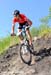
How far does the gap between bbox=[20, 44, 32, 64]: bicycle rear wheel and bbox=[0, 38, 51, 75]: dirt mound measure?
20cm

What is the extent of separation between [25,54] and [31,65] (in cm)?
48

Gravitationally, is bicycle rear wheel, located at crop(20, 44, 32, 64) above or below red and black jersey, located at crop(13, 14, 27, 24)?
below

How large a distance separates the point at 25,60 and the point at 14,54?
209 cm

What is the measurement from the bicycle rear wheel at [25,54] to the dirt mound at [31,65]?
0.20m

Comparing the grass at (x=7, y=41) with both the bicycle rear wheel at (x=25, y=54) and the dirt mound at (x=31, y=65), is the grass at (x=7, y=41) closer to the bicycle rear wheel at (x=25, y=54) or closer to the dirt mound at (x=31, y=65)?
the dirt mound at (x=31, y=65)

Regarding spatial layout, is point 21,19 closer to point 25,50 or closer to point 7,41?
point 25,50

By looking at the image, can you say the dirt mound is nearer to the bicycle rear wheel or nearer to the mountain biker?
the bicycle rear wheel

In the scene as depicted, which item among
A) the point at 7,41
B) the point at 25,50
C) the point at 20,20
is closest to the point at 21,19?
the point at 20,20

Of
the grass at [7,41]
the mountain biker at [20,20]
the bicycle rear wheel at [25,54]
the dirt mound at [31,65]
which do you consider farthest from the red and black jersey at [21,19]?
the grass at [7,41]

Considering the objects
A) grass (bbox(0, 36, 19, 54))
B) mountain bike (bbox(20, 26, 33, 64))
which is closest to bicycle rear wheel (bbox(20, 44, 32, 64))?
mountain bike (bbox(20, 26, 33, 64))

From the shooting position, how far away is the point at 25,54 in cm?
1661

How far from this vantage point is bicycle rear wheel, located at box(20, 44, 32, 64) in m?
16.4

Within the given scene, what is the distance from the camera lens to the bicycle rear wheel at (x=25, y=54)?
1645 cm

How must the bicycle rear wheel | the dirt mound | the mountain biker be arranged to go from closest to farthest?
the dirt mound → the mountain biker → the bicycle rear wheel
